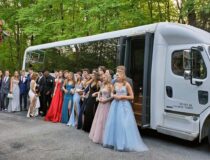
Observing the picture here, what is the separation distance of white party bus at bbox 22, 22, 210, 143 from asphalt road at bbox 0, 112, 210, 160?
51 cm

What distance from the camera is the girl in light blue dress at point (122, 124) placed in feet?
29.0

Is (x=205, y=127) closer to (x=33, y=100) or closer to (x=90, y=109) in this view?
(x=90, y=109)

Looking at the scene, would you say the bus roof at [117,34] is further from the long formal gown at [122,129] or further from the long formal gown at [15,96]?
the long formal gown at [15,96]

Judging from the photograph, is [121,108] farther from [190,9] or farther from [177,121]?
[190,9]

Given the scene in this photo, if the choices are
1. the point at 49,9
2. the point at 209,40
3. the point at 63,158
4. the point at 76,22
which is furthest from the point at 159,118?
the point at 49,9

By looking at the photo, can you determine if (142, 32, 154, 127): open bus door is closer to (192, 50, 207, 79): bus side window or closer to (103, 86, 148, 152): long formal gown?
(103, 86, 148, 152): long formal gown

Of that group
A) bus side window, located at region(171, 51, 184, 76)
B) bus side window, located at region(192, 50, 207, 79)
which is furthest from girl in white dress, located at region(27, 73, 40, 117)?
bus side window, located at region(192, 50, 207, 79)

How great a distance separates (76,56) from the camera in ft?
50.1

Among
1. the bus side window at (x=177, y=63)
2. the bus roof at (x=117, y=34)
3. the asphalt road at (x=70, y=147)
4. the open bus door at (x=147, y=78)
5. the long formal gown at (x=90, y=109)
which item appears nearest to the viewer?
the asphalt road at (x=70, y=147)

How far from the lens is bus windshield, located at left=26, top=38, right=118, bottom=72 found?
12.6 meters

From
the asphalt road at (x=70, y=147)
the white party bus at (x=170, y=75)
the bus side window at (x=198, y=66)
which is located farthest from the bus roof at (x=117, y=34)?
the asphalt road at (x=70, y=147)

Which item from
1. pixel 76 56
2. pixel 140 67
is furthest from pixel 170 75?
pixel 76 56

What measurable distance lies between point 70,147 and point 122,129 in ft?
4.38

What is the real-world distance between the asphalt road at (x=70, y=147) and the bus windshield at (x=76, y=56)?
107 inches
